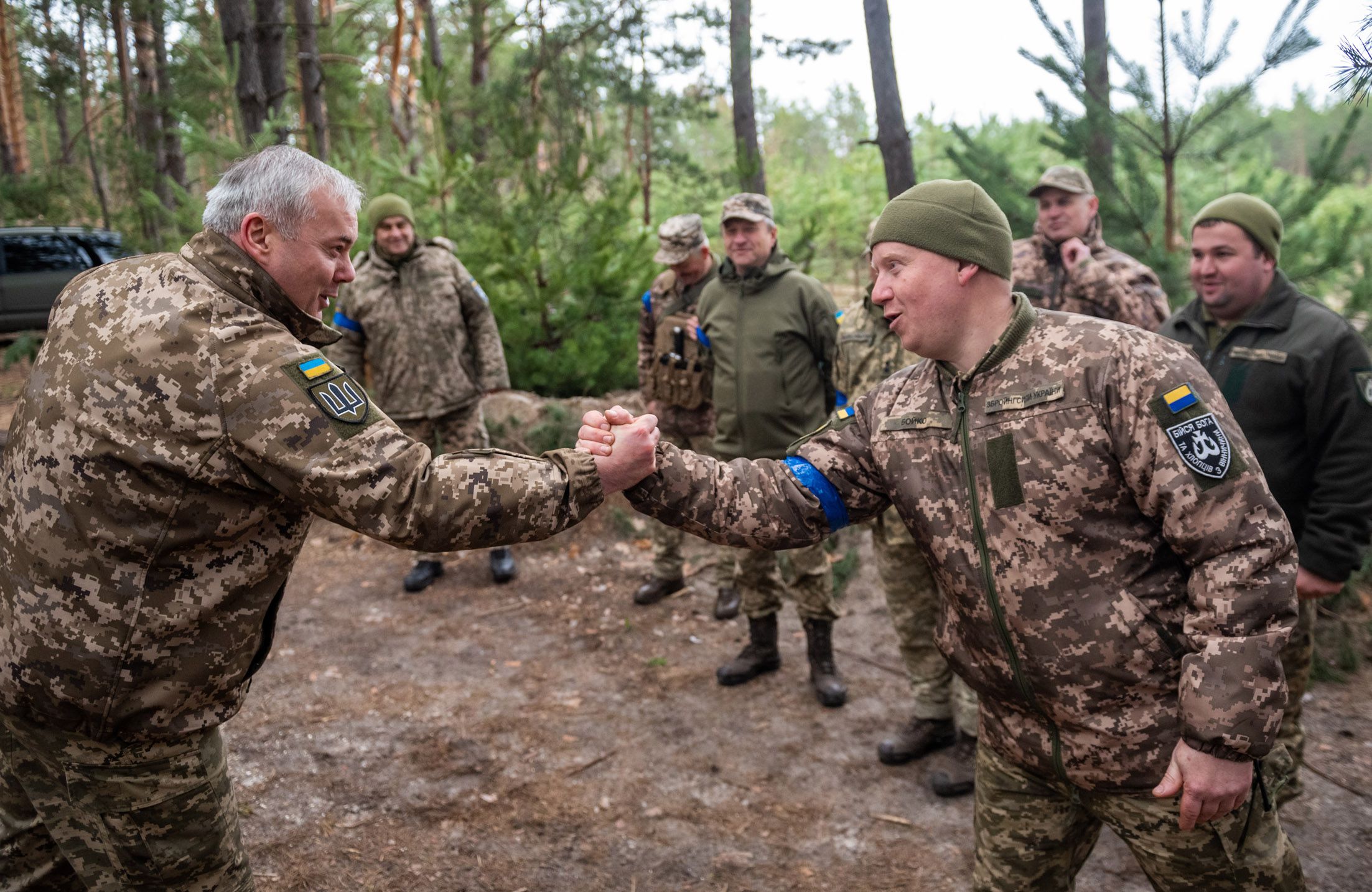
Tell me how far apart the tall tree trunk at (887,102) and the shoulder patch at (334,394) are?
5.04 metres

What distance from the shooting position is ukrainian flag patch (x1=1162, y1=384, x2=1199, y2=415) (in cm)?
195

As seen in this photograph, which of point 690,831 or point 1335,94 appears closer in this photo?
point 1335,94

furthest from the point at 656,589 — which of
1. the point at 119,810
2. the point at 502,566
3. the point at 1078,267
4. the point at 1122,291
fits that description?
the point at 119,810

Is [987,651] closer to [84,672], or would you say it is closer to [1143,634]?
[1143,634]

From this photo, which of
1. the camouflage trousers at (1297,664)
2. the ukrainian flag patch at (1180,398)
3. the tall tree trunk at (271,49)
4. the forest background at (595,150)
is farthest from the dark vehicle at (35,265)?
the ukrainian flag patch at (1180,398)

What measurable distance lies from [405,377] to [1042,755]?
201 inches

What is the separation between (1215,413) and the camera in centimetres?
195

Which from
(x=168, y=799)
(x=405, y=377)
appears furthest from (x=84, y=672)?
(x=405, y=377)

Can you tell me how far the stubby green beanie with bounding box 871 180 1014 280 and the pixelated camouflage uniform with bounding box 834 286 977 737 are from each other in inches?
75.2

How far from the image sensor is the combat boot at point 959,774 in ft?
13.1

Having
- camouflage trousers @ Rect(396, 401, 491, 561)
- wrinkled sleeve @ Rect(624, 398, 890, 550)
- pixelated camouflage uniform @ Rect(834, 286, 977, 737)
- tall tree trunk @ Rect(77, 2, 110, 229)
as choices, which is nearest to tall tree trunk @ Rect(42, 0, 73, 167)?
tall tree trunk @ Rect(77, 2, 110, 229)

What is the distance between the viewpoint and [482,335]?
6535mm

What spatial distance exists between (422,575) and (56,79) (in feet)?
55.5

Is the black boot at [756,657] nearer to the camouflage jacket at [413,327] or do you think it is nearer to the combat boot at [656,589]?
the combat boot at [656,589]
